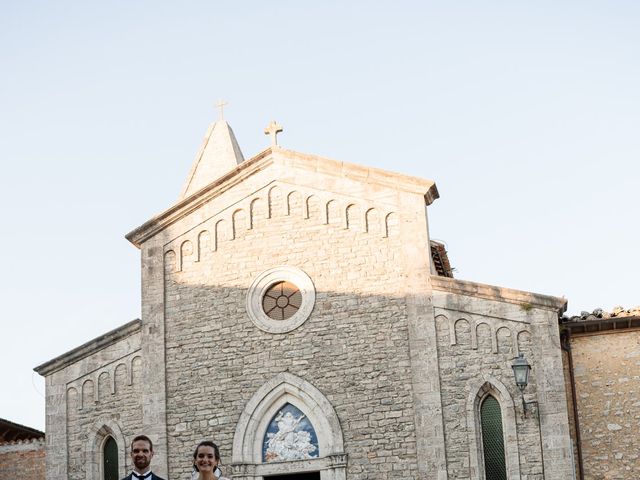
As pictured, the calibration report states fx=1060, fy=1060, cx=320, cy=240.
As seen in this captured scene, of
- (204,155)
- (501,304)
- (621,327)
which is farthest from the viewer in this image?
(204,155)

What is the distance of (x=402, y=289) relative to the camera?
19125mm

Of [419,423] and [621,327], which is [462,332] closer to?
[419,423]

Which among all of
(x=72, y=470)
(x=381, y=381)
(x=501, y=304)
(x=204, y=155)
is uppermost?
(x=204, y=155)

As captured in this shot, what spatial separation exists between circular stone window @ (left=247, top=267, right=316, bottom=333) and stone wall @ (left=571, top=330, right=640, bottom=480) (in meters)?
5.10

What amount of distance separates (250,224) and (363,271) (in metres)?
2.48

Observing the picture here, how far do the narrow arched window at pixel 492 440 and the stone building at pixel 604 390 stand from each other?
188 centimetres

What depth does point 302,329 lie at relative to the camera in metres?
19.5

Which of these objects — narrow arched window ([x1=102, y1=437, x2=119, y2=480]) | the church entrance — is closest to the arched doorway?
the church entrance

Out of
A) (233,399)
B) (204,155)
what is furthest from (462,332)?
(204,155)

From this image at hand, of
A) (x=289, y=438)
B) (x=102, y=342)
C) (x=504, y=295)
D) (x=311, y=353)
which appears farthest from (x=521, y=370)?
(x=102, y=342)

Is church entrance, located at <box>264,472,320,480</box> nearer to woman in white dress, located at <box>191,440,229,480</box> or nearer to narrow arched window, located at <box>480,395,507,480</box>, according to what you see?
narrow arched window, located at <box>480,395,507,480</box>

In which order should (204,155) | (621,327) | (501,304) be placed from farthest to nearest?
(204,155) < (621,327) < (501,304)

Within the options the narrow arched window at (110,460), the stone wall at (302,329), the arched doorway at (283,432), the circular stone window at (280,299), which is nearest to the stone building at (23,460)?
the narrow arched window at (110,460)

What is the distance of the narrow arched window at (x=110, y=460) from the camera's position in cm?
2014
